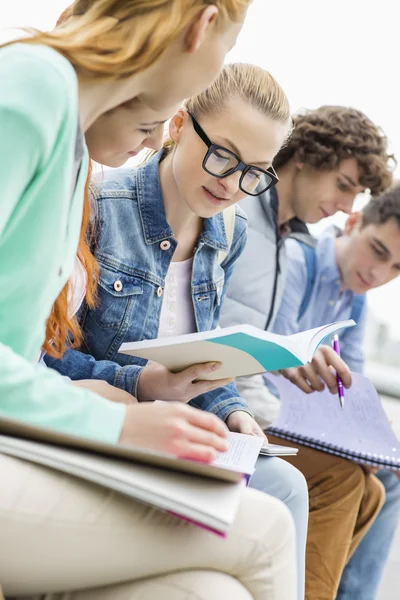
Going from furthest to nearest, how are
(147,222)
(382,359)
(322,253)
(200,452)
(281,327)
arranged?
(382,359) → (322,253) → (281,327) → (147,222) → (200,452)

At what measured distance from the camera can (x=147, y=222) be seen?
4.57 feet

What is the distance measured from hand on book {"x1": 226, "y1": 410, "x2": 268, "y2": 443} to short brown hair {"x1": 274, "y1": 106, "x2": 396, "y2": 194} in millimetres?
1010

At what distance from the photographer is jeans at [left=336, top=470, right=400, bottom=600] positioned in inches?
74.2

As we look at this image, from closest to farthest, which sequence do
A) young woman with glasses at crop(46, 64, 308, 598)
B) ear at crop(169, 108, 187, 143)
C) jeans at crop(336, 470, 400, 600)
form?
young woman with glasses at crop(46, 64, 308, 598) → ear at crop(169, 108, 187, 143) → jeans at crop(336, 470, 400, 600)

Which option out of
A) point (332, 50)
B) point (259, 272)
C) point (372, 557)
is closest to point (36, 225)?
point (259, 272)

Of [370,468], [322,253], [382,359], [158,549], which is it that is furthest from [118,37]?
[382,359]

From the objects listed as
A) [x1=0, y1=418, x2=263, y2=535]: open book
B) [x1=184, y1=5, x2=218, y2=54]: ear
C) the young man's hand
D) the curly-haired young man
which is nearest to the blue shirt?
the curly-haired young man

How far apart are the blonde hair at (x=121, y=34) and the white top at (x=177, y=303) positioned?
2.07ft

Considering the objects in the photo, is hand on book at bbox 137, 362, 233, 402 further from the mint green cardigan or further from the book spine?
the book spine

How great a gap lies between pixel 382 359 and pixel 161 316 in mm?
3638

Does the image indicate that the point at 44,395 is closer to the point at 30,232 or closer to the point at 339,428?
the point at 30,232

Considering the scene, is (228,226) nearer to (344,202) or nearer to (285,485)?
(285,485)

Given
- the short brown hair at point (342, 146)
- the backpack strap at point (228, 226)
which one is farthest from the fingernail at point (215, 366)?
the short brown hair at point (342, 146)

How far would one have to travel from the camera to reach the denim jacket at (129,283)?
1291mm
